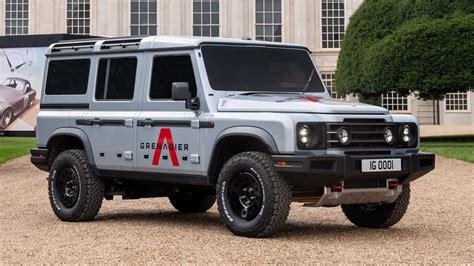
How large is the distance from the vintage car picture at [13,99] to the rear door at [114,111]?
2275 cm

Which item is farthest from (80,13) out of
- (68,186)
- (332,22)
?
(68,186)

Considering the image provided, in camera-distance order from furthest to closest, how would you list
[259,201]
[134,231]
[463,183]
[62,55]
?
1. [463,183]
2. [62,55]
3. [134,231]
4. [259,201]

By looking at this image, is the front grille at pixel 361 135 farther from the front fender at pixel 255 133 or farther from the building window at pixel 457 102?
the building window at pixel 457 102

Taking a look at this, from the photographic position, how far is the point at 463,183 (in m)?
16.8

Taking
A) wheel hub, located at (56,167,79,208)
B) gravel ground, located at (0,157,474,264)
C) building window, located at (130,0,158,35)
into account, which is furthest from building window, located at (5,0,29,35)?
wheel hub, located at (56,167,79,208)

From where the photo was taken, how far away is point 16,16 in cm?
5759

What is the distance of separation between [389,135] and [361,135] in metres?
0.40

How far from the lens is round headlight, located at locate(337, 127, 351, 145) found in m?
8.85

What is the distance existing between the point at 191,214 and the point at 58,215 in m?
1.71

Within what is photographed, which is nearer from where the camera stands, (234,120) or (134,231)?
(234,120)

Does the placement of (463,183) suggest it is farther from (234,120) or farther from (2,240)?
(2,240)

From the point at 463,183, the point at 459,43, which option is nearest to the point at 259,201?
the point at 463,183

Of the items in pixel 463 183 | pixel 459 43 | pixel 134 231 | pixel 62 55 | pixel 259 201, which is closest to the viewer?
pixel 259 201

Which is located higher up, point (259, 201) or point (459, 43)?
point (459, 43)
